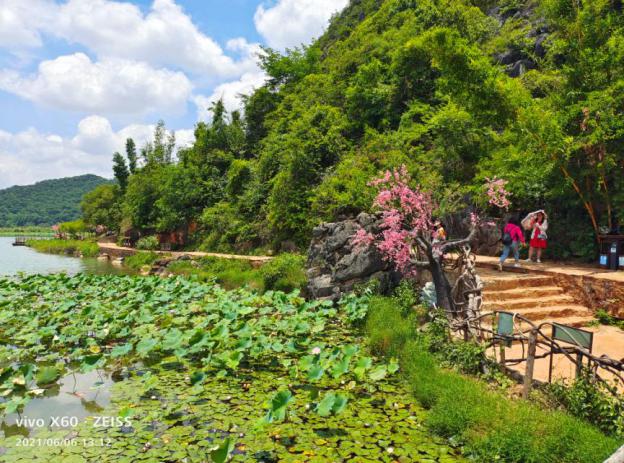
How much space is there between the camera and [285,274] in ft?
42.0

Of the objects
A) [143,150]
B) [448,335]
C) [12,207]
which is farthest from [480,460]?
[12,207]

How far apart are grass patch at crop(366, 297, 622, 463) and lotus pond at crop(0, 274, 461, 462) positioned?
0.74ft

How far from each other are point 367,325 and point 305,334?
47.6 inches

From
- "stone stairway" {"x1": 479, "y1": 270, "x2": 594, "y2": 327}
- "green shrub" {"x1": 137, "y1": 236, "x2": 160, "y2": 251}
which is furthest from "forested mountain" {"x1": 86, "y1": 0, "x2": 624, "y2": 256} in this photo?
"stone stairway" {"x1": 479, "y1": 270, "x2": 594, "y2": 327}

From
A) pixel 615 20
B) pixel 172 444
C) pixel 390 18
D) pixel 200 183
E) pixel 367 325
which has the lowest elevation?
pixel 172 444

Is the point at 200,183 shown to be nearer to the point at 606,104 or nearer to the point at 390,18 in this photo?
the point at 390,18

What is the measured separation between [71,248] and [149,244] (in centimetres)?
1468

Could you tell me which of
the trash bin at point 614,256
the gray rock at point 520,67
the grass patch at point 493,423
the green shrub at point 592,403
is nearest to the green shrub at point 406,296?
the grass patch at point 493,423

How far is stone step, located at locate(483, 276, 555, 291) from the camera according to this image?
8102mm

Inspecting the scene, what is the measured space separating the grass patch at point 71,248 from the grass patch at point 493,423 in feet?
100

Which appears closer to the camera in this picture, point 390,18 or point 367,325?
point 367,325

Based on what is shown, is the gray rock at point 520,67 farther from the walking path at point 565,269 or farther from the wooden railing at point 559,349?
the wooden railing at point 559,349

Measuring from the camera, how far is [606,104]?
28.1ft

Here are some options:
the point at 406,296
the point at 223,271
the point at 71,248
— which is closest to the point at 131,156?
the point at 71,248
